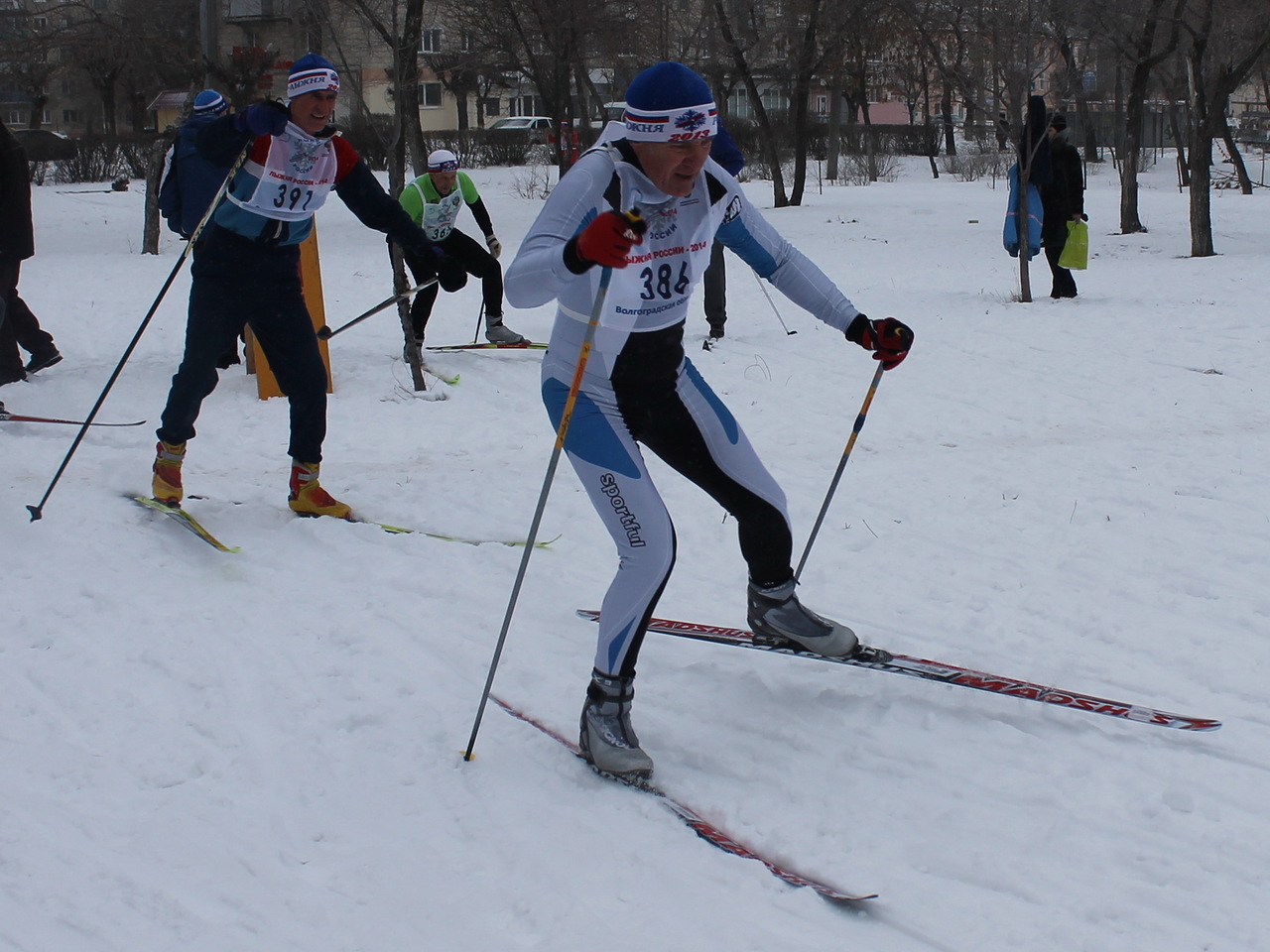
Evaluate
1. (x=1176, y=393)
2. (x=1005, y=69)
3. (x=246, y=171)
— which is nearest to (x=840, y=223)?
(x=1005, y=69)

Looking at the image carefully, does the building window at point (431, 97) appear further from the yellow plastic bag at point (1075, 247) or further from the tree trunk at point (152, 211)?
the yellow plastic bag at point (1075, 247)

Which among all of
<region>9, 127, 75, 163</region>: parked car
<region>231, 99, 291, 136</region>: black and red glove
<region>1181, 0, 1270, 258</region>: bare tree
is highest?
<region>9, 127, 75, 163</region>: parked car

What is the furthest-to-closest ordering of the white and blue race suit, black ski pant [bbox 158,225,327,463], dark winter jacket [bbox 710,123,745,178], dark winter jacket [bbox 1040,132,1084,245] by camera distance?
1. dark winter jacket [bbox 1040,132,1084,245]
2. dark winter jacket [bbox 710,123,745,178]
3. black ski pant [bbox 158,225,327,463]
4. the white and blue race suit

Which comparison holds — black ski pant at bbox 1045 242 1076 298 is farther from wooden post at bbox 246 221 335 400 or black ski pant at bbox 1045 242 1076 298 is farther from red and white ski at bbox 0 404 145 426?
red and white ski at bbox 0 404 145 426

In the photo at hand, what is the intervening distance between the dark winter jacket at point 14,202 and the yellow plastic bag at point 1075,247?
346 inches

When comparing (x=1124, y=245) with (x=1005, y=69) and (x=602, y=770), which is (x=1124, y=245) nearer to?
(x=1005, y=69)

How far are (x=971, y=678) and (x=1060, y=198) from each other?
9033 mm

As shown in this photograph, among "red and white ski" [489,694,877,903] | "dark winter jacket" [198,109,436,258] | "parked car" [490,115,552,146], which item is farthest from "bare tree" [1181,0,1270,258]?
"parked car" [490,115,552,146]

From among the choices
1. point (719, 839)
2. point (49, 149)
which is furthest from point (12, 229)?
point (49, 149)

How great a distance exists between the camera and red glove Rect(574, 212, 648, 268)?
2.62 m

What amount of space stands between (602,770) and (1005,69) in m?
→ 10.6

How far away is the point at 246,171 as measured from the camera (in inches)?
182

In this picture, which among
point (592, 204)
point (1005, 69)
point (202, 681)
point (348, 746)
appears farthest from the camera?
point (1005, 69)

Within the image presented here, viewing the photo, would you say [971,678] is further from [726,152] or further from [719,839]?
[726,152]
